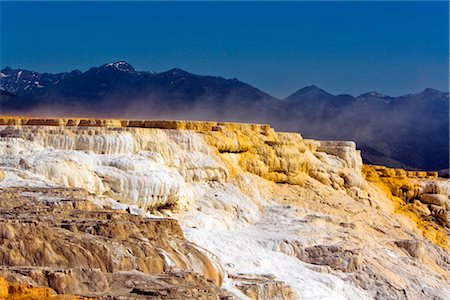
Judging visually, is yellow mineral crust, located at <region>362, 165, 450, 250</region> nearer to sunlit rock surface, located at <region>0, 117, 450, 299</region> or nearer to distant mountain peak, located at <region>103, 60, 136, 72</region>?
sunlit rock surface, located at <region>0, 117, 450, 299</region>

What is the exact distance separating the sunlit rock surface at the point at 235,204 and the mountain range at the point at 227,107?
168 ft

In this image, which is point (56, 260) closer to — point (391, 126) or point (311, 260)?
point (311, 260)

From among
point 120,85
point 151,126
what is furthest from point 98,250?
point 120,85

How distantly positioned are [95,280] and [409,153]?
97.7 metres

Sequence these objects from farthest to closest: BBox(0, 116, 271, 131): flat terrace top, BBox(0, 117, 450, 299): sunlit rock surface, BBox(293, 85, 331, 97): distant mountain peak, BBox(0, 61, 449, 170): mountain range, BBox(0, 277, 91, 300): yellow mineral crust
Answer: BBox(293, 85, 331, 97): distant mountain peak → BBox(0, 61, 449, 170): mountain range → BBox(0, 116, 271, 131): flat terrace top → BBox(0, 117, 450, 299): sunlit rock surface → BBox(0, 277, 91, 300): yellow mineral crust

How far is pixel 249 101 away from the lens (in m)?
119

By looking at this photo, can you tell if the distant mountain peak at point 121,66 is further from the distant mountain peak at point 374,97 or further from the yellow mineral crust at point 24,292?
the yellow mineral crust at point 24,292

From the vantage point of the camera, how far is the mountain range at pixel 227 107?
106188mm

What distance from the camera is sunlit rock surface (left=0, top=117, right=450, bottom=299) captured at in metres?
27.2

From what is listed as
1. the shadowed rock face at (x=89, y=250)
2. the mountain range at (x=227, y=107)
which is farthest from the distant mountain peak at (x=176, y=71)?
the shadowed rock face at (x=89, y=250)

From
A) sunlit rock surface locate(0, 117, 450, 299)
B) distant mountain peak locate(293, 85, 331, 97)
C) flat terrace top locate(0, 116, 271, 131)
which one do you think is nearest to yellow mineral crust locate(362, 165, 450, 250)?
sunlit rock surface locate(0, 117, 450, 299)

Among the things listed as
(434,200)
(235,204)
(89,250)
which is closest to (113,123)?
(235,204)

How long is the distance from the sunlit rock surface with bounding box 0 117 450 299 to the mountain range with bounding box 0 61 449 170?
51112 mm

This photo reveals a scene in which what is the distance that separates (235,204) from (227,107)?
76.2 m
